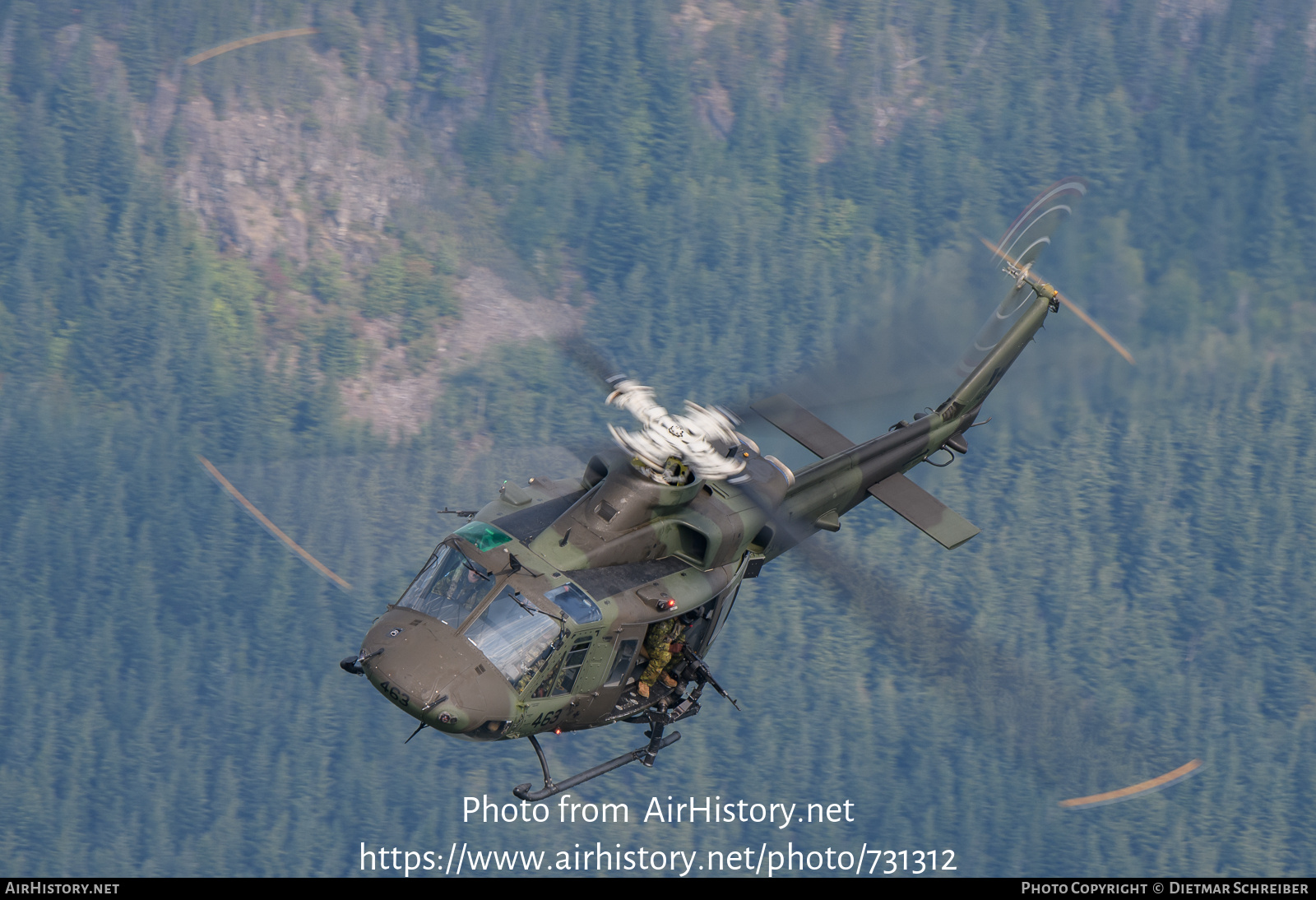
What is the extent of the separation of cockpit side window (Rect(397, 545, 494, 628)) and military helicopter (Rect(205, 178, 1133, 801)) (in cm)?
4

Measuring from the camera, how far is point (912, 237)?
103m

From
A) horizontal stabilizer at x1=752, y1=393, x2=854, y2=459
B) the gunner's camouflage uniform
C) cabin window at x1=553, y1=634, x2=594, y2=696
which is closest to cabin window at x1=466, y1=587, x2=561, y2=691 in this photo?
cabin window at x1=553, y1=634, x2=594, y2=696

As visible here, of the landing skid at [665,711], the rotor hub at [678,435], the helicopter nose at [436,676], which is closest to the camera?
the helicopter nose at [436,676]

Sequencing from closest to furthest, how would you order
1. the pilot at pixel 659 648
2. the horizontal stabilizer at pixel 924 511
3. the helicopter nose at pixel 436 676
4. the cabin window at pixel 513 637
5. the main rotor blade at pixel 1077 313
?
the helicopter nose at pixel 436 676, the cabin window at pixel 513 637, the pilot at pixel 659 648, the horizontal stabilizer at pixel 924 511, the main rotor blade at pixel 1077 313

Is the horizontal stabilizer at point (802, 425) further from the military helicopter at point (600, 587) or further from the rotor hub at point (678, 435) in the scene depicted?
the rotor hub at point (678, 435)

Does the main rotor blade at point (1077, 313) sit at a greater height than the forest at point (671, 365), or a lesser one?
greater

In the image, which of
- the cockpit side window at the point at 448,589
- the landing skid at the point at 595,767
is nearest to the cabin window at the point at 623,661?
the landing skid at the point at 595,767

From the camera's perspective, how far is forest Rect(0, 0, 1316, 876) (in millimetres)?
80250

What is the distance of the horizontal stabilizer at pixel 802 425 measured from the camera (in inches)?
1762

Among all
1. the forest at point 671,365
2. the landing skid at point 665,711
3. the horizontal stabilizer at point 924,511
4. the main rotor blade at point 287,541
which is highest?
the main rotor blade at point 287,541

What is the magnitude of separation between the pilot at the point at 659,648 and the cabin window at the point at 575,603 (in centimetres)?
205

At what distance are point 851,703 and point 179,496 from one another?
35280 millimetres

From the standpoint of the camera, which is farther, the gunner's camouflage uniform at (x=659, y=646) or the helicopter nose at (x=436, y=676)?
the gunner's camouflage uniform at (x=659, y=646)

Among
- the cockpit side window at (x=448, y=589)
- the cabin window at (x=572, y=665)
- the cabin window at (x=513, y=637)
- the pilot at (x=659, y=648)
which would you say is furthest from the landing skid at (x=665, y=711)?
the cockpit side window at (x=448, y=589)
